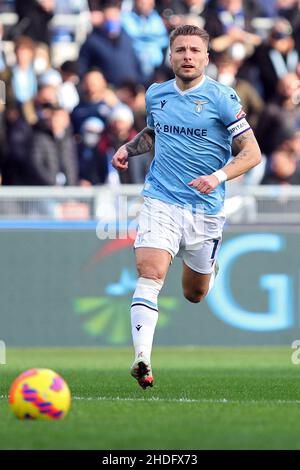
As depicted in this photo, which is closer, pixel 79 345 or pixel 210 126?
pixel 210 126

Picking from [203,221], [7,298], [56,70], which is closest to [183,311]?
[7,298]

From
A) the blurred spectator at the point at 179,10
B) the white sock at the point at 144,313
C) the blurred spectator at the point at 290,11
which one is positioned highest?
the blurred spectator at the point at 290,11

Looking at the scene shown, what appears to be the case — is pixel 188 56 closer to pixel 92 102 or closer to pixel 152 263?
pixel 152 263

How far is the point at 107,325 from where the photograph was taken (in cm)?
1627

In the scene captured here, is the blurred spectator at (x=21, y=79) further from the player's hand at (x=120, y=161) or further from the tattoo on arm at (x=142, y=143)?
the player's hand at (x=120, y=161)

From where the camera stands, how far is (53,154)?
1683cm

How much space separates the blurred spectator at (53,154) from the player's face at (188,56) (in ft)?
22.4

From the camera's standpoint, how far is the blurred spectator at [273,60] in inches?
758

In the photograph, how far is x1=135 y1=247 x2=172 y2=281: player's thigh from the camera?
977 cm

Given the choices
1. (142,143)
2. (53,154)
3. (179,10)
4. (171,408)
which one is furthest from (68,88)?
(171,408)

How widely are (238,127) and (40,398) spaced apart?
10.7 ft

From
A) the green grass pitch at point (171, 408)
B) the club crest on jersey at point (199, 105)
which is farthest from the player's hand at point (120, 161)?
the green grass pitch at point (171, 408)

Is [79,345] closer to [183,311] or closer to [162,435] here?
[183,311]

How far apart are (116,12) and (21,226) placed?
4.16 m
